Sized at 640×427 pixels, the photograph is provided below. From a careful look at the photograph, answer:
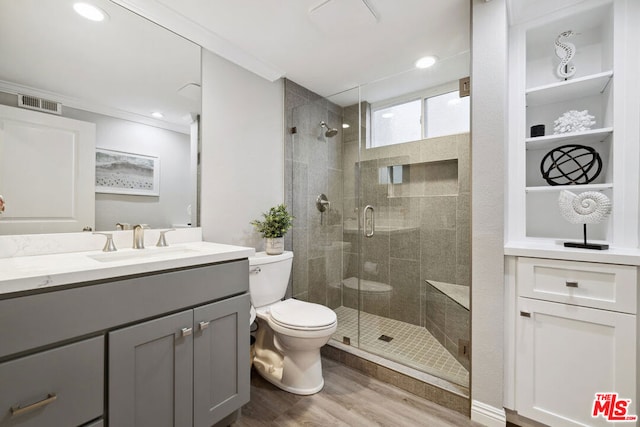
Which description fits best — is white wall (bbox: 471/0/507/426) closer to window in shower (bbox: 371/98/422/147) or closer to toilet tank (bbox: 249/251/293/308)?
window in shower (bbox: 371/98/422/147)

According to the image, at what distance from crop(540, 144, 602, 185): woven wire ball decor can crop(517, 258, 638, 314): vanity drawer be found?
0.60 meters

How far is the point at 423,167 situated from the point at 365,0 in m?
1.27

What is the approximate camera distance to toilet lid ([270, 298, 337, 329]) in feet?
5.39

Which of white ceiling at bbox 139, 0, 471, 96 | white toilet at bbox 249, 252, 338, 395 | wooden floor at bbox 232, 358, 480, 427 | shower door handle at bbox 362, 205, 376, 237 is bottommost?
wooden floor at bbox 232, 358, 480, 427

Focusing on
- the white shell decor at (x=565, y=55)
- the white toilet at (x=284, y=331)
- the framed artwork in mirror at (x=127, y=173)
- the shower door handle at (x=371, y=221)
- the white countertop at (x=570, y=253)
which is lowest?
the white toilet at (x=284, y=331)

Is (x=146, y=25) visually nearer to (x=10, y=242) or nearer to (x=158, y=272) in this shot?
(x=10, y=242)

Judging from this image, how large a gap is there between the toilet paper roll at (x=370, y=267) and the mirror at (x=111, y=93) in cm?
142

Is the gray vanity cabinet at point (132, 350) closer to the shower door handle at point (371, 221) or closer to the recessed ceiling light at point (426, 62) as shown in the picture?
the shower door handle at point (371, 221)

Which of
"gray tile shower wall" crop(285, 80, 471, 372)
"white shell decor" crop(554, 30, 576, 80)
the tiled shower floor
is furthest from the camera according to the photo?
"gray tile shower wall" crop(285, 80, 471, 372)

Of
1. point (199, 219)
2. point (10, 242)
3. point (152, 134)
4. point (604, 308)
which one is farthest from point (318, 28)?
point (604, 308)

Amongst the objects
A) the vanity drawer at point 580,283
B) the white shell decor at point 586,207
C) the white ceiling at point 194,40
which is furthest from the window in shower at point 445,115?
the vanity drawer at point 580,283

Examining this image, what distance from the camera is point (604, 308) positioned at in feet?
4.00

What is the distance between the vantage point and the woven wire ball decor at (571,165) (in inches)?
61.7

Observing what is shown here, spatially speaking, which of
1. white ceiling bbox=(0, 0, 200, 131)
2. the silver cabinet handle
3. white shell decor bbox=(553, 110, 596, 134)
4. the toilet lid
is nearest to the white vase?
the toilet lid
